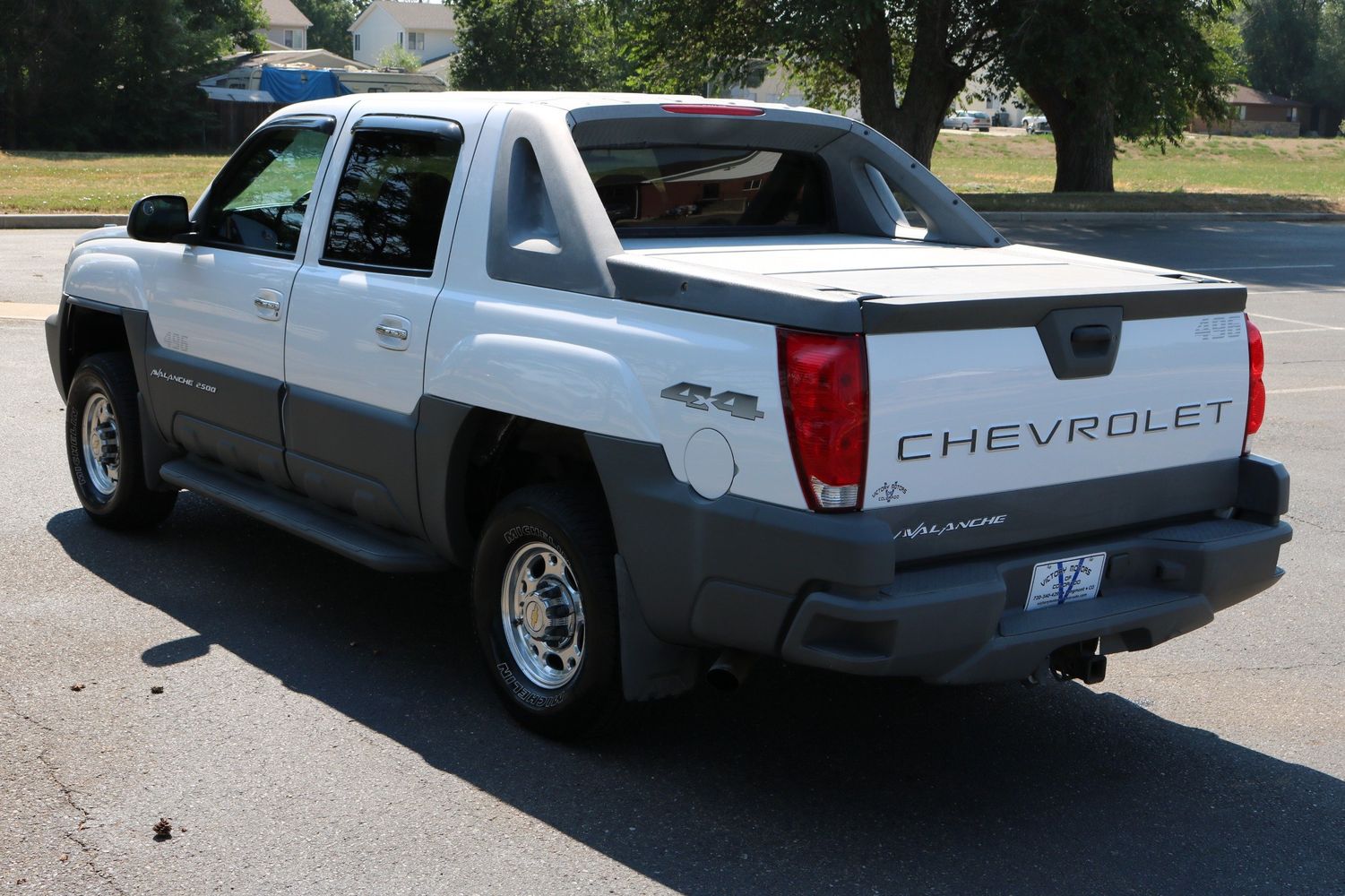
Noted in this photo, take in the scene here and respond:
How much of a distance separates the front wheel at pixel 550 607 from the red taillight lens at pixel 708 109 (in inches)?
59.4

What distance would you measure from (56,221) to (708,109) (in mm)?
18564

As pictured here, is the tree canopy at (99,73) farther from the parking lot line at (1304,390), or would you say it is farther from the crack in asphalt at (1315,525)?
the crack in asphalt at (1315,525)

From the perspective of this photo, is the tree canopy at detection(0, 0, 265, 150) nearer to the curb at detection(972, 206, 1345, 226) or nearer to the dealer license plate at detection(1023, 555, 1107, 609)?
the curb at detection(972, 206, 1345, 226)

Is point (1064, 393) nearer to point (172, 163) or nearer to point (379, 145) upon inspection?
point (379, 145)

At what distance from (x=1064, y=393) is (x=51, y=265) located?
1491 centimetres

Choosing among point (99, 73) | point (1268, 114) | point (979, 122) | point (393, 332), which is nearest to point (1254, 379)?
point (393, 332)

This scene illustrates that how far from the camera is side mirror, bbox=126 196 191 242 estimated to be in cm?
584

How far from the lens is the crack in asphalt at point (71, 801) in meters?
3.67

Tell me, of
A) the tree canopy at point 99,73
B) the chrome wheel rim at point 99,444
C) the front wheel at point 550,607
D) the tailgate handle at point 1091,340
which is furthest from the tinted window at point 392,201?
the tree canopy at point 99,73

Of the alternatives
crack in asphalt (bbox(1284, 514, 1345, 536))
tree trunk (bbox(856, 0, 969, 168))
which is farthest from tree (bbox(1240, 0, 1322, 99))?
crack in asphalt (bbox(1284, 514, 1345, 536))

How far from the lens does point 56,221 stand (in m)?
21.2

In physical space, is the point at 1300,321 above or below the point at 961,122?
below

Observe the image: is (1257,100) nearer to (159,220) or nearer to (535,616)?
(159,220)

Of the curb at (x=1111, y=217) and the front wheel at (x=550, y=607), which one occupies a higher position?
the front wheel at (x=550, y=607)
